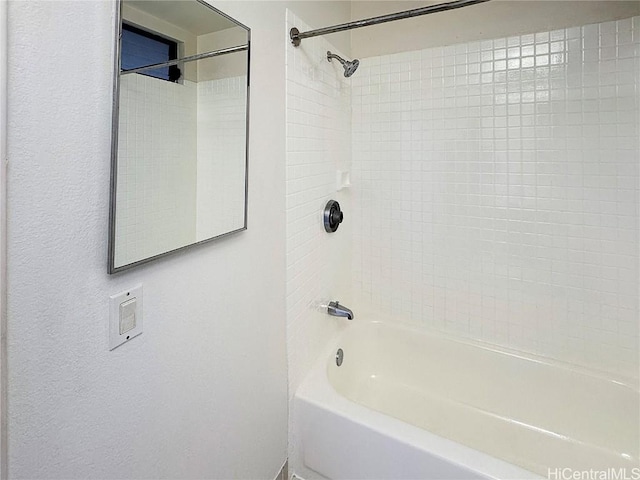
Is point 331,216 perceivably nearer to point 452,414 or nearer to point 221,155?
point 221,155

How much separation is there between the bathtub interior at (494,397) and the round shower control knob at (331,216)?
1.98 feet

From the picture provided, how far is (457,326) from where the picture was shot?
6.51ft

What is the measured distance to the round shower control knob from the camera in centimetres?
176

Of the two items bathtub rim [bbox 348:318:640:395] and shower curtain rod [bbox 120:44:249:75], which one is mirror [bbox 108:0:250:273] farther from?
bathtub rim [bbox 348:318:640:395]

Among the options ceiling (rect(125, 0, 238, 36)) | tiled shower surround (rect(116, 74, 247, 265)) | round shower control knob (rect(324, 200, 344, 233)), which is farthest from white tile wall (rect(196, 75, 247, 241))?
round shower control knob (rect(324, 200, 344, 233))

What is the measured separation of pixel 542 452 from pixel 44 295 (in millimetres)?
1999

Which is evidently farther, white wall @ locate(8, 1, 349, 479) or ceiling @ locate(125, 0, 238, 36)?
ceiling @ locate(125, 0, 238, 36)

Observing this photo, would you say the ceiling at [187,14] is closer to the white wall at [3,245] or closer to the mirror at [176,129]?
the mirror at [176,129]

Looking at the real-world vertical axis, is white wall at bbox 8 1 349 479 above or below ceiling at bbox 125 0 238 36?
below

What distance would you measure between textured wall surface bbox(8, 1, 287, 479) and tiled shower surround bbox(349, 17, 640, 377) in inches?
44.2

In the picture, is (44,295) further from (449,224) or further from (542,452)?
(542,452)

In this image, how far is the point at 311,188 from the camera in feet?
5.28

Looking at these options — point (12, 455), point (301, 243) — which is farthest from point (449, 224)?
point (12, 455)

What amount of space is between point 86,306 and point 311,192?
1063 mm
